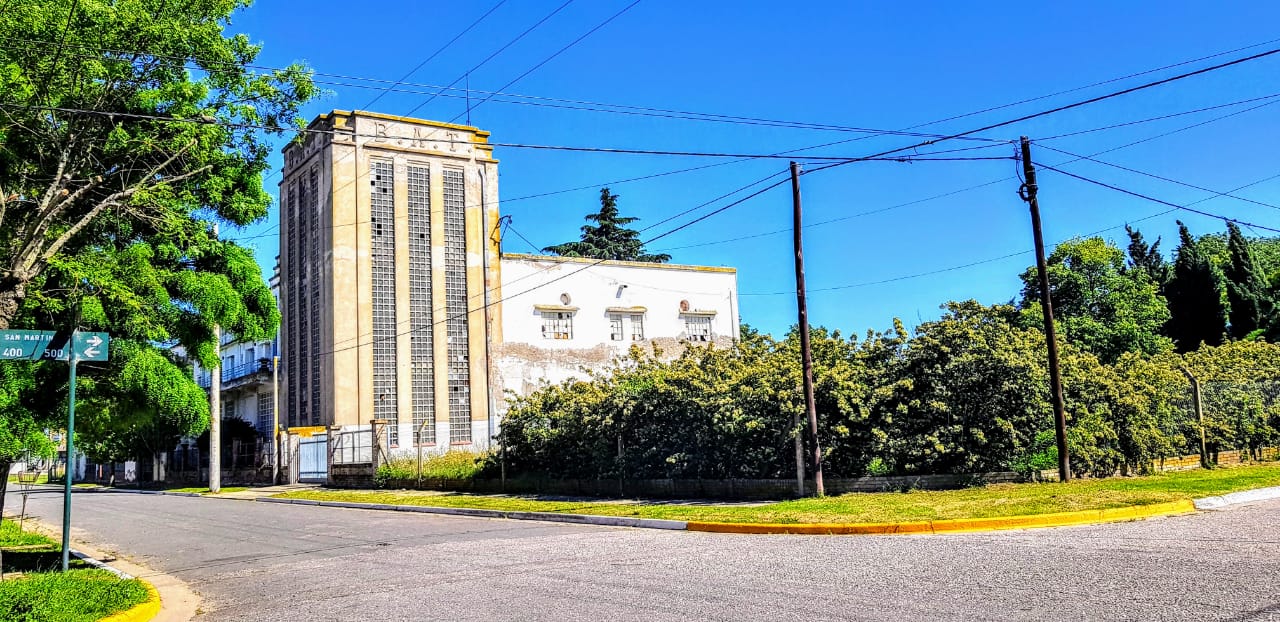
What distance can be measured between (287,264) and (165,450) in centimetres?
1696

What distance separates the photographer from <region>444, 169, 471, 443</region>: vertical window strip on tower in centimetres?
4422

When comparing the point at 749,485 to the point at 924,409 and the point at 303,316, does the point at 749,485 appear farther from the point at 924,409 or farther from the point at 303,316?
the point at 303,316

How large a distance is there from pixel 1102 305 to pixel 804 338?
1337 inches

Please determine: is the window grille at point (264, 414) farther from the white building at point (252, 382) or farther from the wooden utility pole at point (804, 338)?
the wooden utility pole at point (804, 338)

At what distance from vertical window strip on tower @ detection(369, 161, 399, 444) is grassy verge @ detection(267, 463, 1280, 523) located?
2266 centimetres

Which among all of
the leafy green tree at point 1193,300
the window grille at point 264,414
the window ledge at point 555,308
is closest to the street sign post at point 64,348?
the window ledge at point 555,308

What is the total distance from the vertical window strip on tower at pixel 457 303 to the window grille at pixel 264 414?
1154 cm

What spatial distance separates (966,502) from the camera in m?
15.9

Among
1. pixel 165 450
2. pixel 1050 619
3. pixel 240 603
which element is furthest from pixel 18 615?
pixel 165 450

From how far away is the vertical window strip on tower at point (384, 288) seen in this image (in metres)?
42.6

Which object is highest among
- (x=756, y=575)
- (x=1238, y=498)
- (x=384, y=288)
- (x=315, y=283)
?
(x=315, y=283)

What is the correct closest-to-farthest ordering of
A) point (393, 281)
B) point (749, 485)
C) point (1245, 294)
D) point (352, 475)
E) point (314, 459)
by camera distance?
1. point (749, 485)
2. point (352, 475)
3. point (314, 459)
4. point (393, 281)
5. point (1245, 294)

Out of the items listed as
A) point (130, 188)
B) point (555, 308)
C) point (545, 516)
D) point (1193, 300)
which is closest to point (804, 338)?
point (545, 516)

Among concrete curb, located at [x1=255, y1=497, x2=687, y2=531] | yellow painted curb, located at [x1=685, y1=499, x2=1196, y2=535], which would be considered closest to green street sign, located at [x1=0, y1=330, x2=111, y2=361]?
concrete curb, located at [x1=255, y1=497, x2=687, y2=531]
